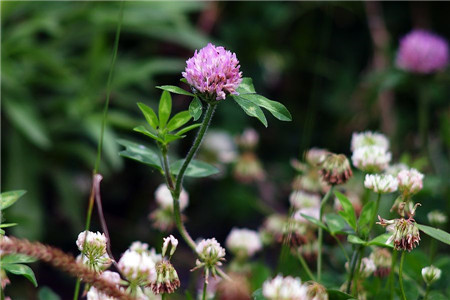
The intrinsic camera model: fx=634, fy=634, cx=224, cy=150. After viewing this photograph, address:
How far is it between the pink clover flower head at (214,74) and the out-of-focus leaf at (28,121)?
1296 mm

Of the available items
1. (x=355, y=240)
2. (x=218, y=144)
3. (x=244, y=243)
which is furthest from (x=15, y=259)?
(x=218, y=144)

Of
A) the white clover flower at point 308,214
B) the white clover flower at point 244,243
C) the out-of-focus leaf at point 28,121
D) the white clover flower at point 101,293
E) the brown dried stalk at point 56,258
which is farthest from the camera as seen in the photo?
the out-of-focus leaf at point 28,121

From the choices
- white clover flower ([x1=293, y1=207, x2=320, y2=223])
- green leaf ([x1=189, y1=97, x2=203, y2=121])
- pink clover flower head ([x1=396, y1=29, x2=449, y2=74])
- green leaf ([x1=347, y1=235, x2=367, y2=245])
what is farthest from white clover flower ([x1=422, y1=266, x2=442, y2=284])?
pink clover flower head ([x1=396, y1=29, x2=449, y2=74])

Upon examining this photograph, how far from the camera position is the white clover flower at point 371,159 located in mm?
817

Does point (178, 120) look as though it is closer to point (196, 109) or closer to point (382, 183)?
point (196, 109)

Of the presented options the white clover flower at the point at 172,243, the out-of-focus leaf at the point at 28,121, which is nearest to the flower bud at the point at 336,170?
the white clover flower at the point at 172,243

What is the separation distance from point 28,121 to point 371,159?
1.34m

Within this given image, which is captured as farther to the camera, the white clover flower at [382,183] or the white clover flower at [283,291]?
the white clover flower at [382,183]

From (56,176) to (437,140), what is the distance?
119 cm

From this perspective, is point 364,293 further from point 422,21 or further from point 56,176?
point 422,21

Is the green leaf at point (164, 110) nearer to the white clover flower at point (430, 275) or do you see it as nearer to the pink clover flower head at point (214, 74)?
the pink clover flower head at point (214, 74)

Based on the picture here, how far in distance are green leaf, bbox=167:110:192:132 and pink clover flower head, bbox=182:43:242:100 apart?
63mm

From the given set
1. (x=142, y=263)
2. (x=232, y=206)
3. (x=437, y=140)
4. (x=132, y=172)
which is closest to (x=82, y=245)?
(x=142, y=263)

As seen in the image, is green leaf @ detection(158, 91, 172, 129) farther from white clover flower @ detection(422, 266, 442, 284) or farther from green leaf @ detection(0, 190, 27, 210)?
white clover flower @ detection(422, 266, 442, 284)
